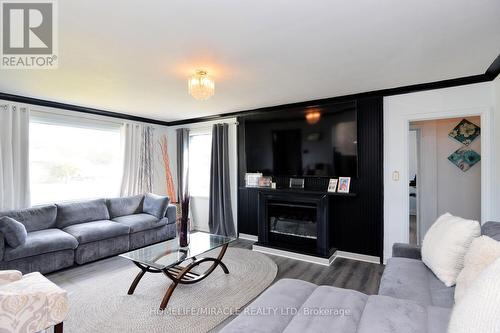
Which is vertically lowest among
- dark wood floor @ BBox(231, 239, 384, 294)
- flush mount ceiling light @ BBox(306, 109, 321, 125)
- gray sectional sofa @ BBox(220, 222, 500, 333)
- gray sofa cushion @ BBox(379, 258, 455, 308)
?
dark wood floor @ BBox(231, 239, 384, 294)

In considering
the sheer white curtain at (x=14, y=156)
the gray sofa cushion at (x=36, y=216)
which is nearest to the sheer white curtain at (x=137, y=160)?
the gray sofa cushion at (x=36, y=216)

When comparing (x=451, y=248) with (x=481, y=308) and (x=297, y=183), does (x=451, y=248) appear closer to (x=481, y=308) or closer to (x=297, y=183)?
(x=481, y=308)

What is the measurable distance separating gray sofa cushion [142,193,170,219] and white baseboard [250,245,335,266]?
5.77ft

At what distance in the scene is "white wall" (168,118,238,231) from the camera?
200 inches

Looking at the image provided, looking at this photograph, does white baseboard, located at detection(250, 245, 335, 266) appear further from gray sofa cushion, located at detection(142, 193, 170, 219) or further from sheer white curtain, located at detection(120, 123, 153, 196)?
sheer white curtain, located at detection(120, 123, 153, 196)

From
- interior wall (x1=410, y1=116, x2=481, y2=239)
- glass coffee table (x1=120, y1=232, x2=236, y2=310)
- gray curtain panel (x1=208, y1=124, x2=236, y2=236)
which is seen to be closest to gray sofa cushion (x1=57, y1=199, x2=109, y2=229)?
glass coffee table (x1=120, y1=232, x2=236, y2=310)

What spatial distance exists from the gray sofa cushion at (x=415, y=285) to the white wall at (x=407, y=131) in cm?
138

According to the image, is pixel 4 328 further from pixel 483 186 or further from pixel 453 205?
pixel 453 205

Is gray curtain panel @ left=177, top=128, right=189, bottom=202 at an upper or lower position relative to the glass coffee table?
upper

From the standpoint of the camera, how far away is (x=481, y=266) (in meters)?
1.50

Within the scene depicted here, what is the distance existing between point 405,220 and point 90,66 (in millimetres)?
4162

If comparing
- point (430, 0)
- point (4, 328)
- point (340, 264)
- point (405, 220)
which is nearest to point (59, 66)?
point (4, 328)

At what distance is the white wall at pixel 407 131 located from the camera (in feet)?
9.70

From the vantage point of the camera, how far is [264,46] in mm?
2240
